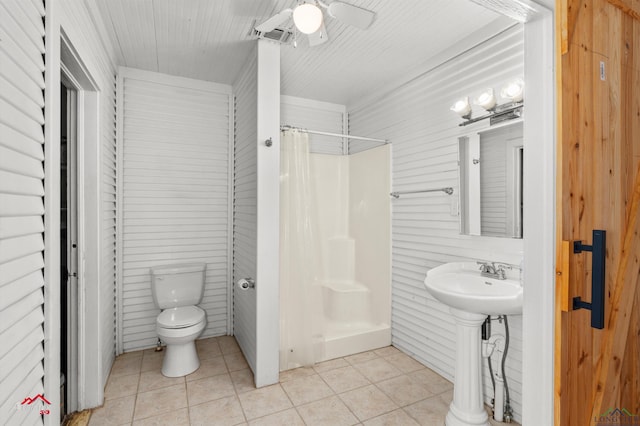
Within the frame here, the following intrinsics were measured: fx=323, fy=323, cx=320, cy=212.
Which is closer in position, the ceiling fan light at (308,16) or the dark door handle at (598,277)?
the dark door handle at (598,277)

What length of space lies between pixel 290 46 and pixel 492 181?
1.86 meters

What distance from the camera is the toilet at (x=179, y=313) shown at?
254 centimetres

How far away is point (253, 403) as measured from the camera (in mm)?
2240

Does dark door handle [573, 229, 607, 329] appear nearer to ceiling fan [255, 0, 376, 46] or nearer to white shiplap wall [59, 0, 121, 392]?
ceiling fan [255, 0, 376, 46]

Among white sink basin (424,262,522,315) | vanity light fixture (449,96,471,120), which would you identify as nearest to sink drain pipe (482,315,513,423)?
white sink basin (424,262,522,315)

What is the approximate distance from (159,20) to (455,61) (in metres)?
2.18

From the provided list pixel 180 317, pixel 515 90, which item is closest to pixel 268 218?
pixel 180 317

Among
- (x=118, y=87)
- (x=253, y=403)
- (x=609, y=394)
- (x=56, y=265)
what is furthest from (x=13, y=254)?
(x=118, y=87)

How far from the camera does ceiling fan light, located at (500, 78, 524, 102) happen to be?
198 centimetres

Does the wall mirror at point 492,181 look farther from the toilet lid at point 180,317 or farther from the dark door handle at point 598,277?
the toilet lid at point 180,317

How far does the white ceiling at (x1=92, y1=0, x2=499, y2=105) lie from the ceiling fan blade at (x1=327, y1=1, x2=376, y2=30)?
0.35m

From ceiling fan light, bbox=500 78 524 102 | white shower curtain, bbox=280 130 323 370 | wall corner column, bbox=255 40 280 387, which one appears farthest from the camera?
white shower curtain, bbox=280 130 323 370

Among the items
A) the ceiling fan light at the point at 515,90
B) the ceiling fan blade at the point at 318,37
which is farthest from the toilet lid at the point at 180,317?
the ceiling fan light at the point at 515,90

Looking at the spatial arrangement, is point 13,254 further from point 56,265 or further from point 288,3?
point 288,3
